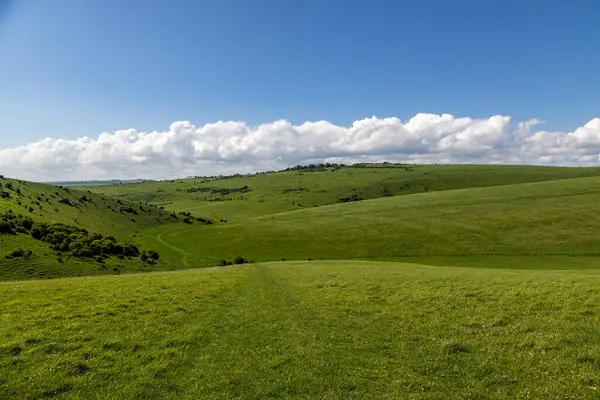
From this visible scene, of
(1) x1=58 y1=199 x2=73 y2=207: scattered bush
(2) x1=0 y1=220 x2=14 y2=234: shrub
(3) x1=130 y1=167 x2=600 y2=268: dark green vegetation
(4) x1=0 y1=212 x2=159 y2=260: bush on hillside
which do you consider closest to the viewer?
(2) x1=0 y1=220 x2=14 y2=234: shrub

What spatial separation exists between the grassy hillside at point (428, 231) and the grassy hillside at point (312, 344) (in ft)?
168

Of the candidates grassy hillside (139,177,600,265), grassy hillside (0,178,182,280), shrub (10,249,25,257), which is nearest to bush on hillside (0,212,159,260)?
grassy hillside (0,178,182,280)

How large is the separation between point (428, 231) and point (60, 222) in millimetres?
110425

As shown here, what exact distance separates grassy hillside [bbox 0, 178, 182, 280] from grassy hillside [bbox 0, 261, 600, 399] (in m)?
35.4

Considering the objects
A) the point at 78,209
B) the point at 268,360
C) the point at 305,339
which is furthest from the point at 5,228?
the point at 268,360

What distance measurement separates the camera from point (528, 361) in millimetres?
16078

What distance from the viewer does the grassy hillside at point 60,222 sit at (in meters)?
60.7

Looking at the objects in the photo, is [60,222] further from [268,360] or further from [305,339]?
[268,360]

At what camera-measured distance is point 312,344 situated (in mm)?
19422

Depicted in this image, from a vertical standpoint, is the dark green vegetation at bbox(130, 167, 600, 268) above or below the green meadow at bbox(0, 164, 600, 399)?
below

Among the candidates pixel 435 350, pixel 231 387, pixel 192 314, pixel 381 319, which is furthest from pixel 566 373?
pixel 192 314

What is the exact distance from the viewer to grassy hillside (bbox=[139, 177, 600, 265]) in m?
80.6

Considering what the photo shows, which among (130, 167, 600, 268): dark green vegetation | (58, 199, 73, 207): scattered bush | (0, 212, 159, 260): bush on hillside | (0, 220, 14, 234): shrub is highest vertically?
(58, 199, 73, 207): scattered bush

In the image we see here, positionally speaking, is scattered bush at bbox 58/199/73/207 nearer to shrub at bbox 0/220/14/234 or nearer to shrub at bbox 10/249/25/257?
shrub at bbox 0/220/14/234
